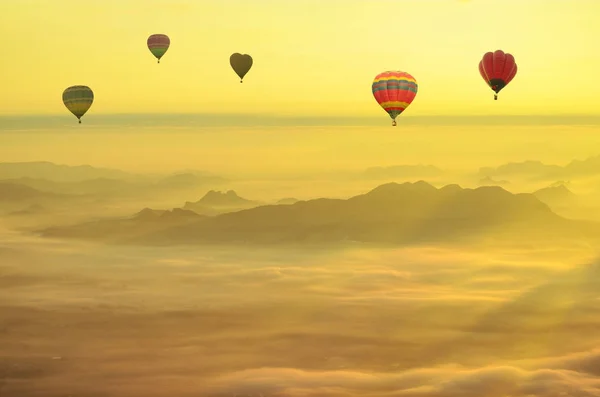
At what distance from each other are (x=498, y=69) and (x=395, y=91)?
1822 centimetres

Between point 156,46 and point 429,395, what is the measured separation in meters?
80.5

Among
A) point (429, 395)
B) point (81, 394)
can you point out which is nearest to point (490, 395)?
point (429, 395)

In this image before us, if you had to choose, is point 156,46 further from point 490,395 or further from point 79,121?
point 490,395

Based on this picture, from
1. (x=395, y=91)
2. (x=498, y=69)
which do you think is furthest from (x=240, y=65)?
(x=498, y=69)

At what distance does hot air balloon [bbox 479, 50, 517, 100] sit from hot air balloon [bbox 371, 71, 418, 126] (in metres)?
13.4

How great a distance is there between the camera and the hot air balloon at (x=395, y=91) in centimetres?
17325

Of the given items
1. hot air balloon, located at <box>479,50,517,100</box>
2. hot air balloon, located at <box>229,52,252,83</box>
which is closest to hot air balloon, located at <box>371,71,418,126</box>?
hot air balloon, located at <box>479,50,517,100</box>

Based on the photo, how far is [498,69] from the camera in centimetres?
17788

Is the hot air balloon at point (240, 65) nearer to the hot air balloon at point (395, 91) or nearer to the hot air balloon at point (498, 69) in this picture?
the hot air balloon at point (395, 91)

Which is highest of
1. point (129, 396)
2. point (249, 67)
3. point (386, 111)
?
point (249, 67)

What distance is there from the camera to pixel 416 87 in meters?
176

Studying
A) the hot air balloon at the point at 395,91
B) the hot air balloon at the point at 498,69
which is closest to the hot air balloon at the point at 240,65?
the hot air balloon at the point at 395,91

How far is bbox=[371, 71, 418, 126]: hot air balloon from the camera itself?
173250 millimetres

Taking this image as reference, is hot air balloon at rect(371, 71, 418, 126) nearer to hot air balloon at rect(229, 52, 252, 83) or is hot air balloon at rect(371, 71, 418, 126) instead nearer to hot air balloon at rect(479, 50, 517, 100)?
hot air balloon at rect(479, 50, 517, 100)
